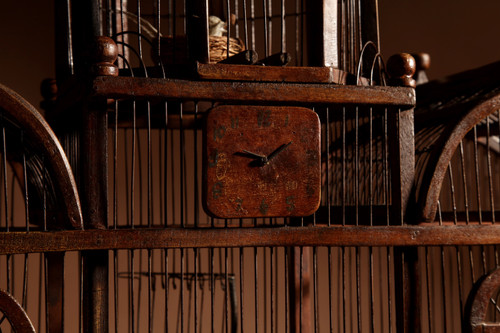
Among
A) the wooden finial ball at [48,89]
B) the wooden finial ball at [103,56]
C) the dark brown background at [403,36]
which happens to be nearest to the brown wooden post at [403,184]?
the wooden finial ball at [103,56]

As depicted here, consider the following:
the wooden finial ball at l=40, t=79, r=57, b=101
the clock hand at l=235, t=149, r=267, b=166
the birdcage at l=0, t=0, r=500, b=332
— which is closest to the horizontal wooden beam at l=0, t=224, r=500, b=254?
the birdcage at l=0, t=0, r=500, b=332

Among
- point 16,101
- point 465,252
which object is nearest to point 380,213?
point 16,101

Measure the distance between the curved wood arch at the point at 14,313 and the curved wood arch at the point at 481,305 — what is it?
2.67 ft

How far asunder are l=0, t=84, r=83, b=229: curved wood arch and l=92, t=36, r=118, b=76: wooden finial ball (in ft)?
0.44

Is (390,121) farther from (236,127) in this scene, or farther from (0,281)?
(0,281)

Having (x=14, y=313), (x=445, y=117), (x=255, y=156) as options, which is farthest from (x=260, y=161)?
(x=445, y=117)

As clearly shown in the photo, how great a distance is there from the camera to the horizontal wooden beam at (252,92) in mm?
1146

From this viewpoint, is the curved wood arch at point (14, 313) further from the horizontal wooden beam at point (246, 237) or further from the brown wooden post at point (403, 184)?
the brown wooden post at point (403, 184)

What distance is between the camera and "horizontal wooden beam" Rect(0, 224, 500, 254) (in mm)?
1137

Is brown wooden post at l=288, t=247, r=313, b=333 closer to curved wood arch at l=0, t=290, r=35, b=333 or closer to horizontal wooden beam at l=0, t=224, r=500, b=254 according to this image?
horizontal wooden beam at l=0, t=224, r=500, b=254

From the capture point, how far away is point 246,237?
1.20 meters

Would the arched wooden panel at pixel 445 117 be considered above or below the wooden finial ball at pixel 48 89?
below

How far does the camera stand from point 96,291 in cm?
117

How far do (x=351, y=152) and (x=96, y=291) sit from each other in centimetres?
125
